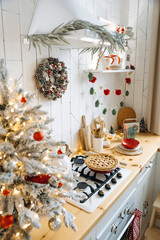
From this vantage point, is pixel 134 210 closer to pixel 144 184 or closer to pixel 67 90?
pixel 144 184

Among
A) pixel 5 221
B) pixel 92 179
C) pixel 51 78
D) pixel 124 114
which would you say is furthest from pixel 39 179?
pixel 124 114

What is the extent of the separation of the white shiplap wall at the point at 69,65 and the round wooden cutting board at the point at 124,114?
76 millimetres

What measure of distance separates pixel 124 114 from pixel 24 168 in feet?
6.11

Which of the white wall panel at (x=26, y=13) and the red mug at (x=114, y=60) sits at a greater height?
the white wall panel at (x=26, y=13)

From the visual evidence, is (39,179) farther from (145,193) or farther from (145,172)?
(145,193)

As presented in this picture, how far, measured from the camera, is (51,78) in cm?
146

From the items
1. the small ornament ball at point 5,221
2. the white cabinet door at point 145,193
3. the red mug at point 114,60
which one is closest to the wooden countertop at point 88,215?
the white cabinet door at point 145,193

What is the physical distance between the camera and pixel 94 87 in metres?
2.06

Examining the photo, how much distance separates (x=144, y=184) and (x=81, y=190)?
0.84 metres

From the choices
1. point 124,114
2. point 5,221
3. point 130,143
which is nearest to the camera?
point 5,221

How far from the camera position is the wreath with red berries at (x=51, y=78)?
139 cm

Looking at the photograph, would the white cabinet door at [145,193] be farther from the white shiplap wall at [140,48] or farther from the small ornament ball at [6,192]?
the small ornament ball at [6,192]

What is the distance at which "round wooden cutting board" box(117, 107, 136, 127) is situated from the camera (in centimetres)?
257

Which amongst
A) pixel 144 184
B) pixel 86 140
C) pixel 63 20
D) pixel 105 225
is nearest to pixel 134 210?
pixel 144 184
